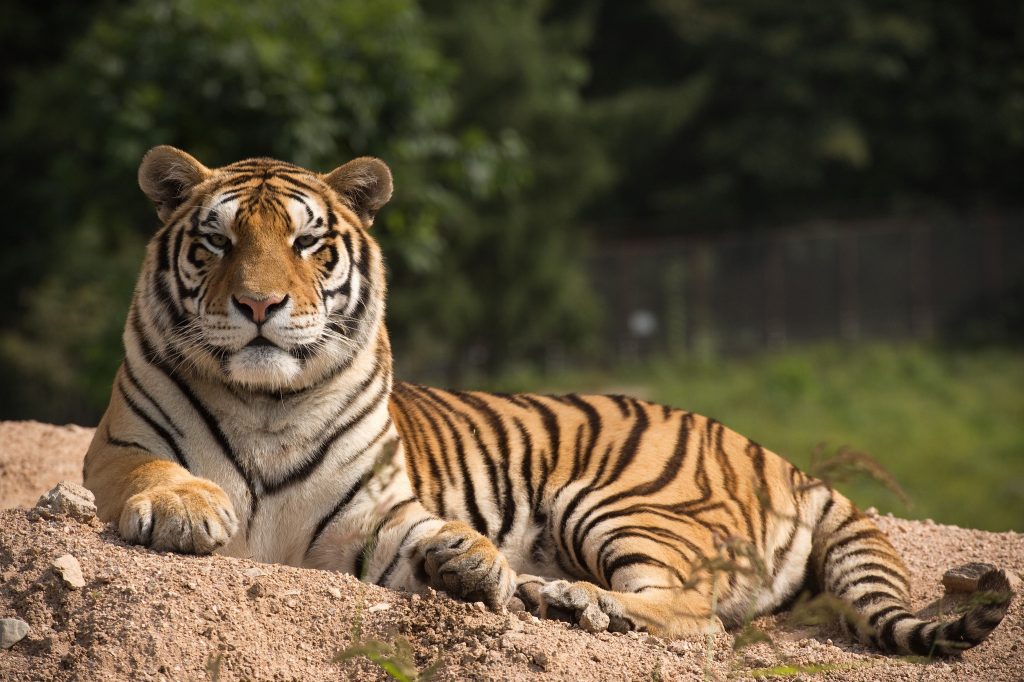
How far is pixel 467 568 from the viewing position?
11.8 feet

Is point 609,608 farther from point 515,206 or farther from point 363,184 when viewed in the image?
point 515,206

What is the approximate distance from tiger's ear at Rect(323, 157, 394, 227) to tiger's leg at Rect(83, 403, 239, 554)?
1.03 metres

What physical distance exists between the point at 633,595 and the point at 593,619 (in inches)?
8.2

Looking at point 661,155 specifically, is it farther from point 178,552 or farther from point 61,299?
point 178,552

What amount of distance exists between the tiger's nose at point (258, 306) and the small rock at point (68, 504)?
66cm

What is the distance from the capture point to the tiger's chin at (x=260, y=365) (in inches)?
147

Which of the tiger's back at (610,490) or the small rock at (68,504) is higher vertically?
the tiger's back at (610,490)

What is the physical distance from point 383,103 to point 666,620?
770cm

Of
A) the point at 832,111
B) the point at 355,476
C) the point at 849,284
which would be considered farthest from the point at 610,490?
the point at 832,111

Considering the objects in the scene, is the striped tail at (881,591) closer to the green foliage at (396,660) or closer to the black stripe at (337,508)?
the green foliage at (396,660)

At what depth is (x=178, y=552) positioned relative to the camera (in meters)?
3.53

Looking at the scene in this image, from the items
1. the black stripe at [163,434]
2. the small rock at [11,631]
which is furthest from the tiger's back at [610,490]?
the small rock at [11,631]

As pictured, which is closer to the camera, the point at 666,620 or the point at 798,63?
the point at 666,620

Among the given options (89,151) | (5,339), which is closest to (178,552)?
(89,151)
